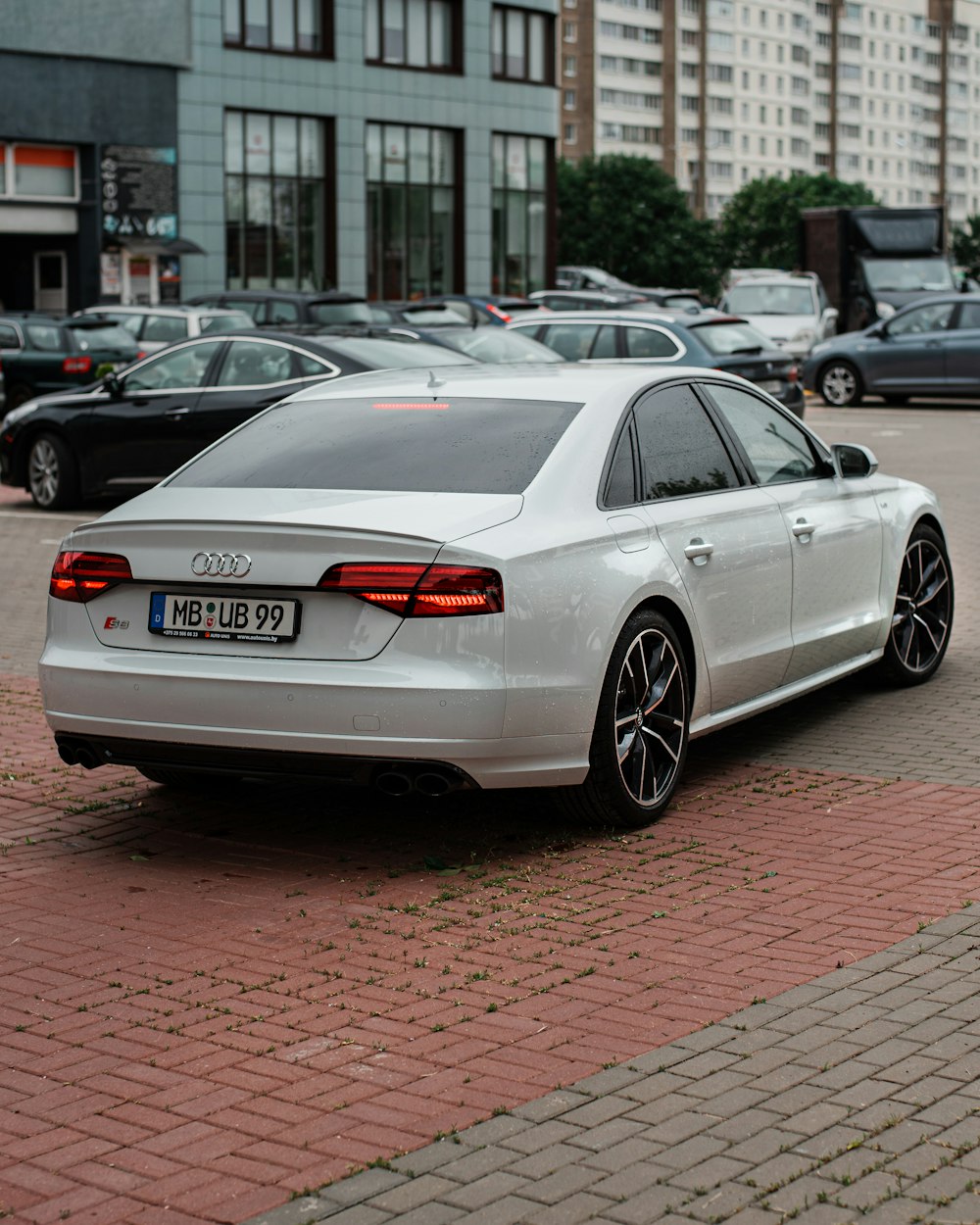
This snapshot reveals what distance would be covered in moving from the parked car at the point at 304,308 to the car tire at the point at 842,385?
7.30 m

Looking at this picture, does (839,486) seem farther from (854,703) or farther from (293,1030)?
(293,1030)

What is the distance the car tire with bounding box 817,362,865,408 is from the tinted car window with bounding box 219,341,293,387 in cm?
1562

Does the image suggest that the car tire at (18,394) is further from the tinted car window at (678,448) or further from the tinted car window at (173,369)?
the tinted car window at (678,448)

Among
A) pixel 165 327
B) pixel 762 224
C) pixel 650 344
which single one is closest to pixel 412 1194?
pixel 650 344

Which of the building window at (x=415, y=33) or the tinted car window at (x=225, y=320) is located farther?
the building window at (x=415, y=33)

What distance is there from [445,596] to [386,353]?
34.2ft

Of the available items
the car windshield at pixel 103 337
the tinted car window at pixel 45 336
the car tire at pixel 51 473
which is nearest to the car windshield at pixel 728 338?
the car tire at pixel 51 473

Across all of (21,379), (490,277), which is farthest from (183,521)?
(490,277)

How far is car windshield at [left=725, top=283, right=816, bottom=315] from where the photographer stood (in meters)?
38.0

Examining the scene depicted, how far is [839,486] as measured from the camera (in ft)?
26.8

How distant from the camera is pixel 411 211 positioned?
184 feet

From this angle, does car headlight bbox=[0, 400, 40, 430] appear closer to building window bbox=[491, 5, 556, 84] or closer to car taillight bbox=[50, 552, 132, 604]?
car taillight bbox=[50, 552, 132, 604]

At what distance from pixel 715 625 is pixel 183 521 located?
1.93m

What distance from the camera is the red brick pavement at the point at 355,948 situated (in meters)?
3.94
